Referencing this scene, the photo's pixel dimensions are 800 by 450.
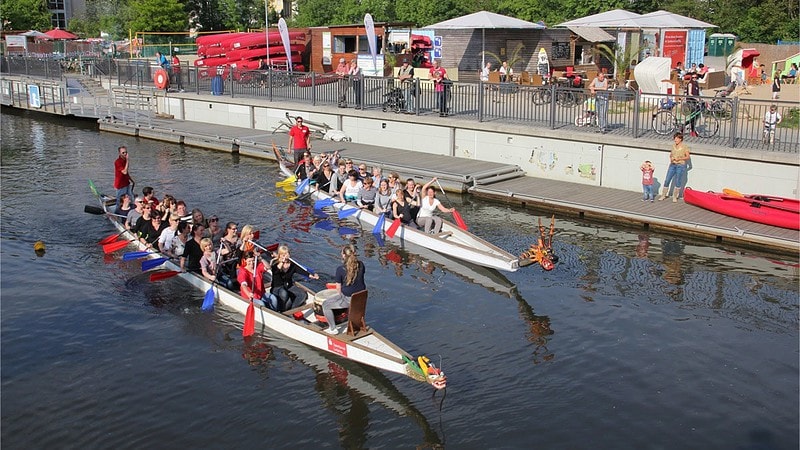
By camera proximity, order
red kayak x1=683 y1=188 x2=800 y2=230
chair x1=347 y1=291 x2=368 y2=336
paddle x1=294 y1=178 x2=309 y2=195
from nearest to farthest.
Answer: chair x1=347 y1=291 x2=368 y2=336 < red kayak x1=683 y1=188 x2=800 y2=230 < paddle x1=294 y1=178 x2=309 y2=195

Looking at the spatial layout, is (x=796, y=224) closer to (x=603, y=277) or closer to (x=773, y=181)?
(x=773, y=181)

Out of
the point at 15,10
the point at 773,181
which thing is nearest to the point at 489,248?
the point at 773,181

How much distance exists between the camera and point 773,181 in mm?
21359

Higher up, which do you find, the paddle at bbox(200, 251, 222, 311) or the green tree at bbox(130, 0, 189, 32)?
the green tree at bbox(130, 0, 189, 32)

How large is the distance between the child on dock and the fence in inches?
66.7

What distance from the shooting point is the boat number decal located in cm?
1355

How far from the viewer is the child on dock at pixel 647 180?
2245 centimetres

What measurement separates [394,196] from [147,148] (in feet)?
55.7

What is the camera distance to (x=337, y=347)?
13.7 meters

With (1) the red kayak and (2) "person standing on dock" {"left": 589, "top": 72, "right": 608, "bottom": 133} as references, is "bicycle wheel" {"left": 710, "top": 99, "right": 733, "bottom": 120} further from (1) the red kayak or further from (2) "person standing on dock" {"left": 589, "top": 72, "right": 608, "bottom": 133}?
(2) "person standing on dock" {"left": 589, "top": 72, "right": 608, "bottom": 133}

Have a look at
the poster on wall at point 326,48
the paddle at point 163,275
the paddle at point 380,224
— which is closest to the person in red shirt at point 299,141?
the paddle at point 380,224

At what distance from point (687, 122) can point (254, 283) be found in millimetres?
14019

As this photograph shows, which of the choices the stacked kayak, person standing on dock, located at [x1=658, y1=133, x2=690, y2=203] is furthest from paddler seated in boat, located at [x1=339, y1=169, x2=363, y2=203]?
the stacked kayak

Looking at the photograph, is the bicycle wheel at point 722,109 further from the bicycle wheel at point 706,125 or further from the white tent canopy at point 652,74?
the white tent canopy at point 652,74
